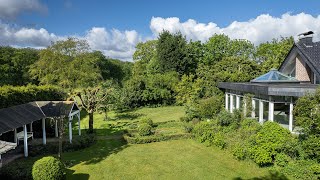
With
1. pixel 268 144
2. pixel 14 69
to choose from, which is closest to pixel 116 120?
pixel 268 144

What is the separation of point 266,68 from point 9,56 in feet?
161

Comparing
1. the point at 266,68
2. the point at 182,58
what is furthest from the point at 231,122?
the point at 182,58

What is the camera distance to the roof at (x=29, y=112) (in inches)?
645

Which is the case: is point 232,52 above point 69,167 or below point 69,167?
above

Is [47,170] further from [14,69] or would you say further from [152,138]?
[14,69]

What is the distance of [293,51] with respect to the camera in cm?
2595

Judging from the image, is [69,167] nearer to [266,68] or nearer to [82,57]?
[82,57]

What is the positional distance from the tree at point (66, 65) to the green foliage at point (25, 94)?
4.13 metres

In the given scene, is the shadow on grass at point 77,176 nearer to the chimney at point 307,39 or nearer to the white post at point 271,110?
the white post at point 271,110

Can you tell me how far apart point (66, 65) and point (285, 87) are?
32.3 meters

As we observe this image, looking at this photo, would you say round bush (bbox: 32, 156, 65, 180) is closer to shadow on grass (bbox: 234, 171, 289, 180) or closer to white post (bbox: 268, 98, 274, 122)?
shadow on grass (bbox: 234, 171, 289, 180)

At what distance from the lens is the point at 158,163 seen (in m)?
17.0

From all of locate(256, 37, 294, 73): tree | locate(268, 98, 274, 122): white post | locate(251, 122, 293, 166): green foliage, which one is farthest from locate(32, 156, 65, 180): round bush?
locate(256, 37, 294, 73): tree

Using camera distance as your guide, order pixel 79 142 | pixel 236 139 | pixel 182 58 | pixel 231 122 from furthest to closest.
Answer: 1. pixel 182 58
2. pixel 231 122
3. pixel 79 142
4. pixel 236 139
